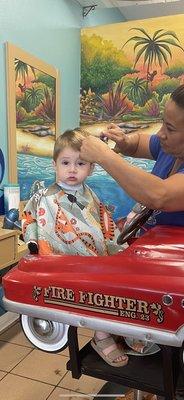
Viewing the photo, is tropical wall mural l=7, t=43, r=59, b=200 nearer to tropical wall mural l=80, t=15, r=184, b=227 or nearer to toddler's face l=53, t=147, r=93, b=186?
tropical wall mural l=80, t=15, r=184, b=227

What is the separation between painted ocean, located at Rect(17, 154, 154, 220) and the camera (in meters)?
3.10

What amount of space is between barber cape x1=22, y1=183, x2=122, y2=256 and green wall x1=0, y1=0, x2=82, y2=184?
1.60 metres

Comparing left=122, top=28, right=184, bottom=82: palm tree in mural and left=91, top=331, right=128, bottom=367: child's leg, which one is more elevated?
left=122, top=28, right=184, bottom=82: palm tree in mural

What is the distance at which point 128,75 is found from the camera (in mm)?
3502

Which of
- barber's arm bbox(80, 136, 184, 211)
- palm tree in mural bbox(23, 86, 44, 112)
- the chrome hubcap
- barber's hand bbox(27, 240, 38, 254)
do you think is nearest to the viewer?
barber's arm bbox(80, 136, 184, 211)

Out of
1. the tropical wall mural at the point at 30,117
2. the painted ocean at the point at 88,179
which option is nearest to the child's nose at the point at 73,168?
the tropical wall mural at the point at 30,117

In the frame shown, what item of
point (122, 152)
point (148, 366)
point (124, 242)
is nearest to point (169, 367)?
point (148, 366)

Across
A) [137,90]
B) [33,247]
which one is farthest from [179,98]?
[137,90]

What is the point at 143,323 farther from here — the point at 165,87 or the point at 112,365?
the point at 165,87

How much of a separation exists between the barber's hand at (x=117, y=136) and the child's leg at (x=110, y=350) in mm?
697

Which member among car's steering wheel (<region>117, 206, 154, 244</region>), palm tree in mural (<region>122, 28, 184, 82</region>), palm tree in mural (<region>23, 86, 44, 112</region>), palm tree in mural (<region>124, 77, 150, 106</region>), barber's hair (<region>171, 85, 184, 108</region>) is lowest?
car's steering wheel (<region>117, 206, 154, 244</region>)

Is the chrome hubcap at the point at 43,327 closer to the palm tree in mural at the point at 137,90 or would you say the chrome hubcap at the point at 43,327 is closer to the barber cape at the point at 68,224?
the barber cape at the point at 68,224

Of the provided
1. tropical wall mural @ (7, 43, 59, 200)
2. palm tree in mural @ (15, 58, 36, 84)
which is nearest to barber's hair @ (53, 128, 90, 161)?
tropical wall mural @ (7, 43, 59, 200)

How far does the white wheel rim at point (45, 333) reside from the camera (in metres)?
1.06
